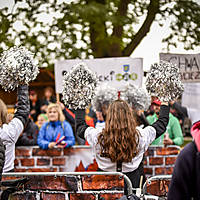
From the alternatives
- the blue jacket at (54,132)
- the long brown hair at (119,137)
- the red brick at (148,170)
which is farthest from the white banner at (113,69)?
the long brown hair at (119,137)

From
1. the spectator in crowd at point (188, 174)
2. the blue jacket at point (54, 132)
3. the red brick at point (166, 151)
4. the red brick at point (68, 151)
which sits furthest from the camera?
the blue jacket at point (54, 132)

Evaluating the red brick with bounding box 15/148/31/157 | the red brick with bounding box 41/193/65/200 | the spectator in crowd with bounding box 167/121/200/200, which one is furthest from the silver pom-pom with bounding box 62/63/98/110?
the red brick with bounding box 15/148/31/157

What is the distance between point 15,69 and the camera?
285 cm

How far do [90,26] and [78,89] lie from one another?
427 centimetres

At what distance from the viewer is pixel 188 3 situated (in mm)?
6965

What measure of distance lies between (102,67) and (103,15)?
6.60 ft

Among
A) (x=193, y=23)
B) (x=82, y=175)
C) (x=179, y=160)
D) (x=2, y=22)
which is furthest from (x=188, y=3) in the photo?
(x=179, y=160)

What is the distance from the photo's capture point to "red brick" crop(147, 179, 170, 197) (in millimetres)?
2598

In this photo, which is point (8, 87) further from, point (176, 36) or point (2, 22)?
point (176, 36)

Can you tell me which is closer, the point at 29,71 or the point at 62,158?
the point at 29,71

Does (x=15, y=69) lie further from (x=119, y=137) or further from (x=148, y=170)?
(x=148, y=170)

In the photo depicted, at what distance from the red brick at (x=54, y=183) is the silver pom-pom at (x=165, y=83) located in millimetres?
1104

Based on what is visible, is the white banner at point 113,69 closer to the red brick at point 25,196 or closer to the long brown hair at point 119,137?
the long brown hair at point 119,137

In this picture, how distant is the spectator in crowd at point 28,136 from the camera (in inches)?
191
